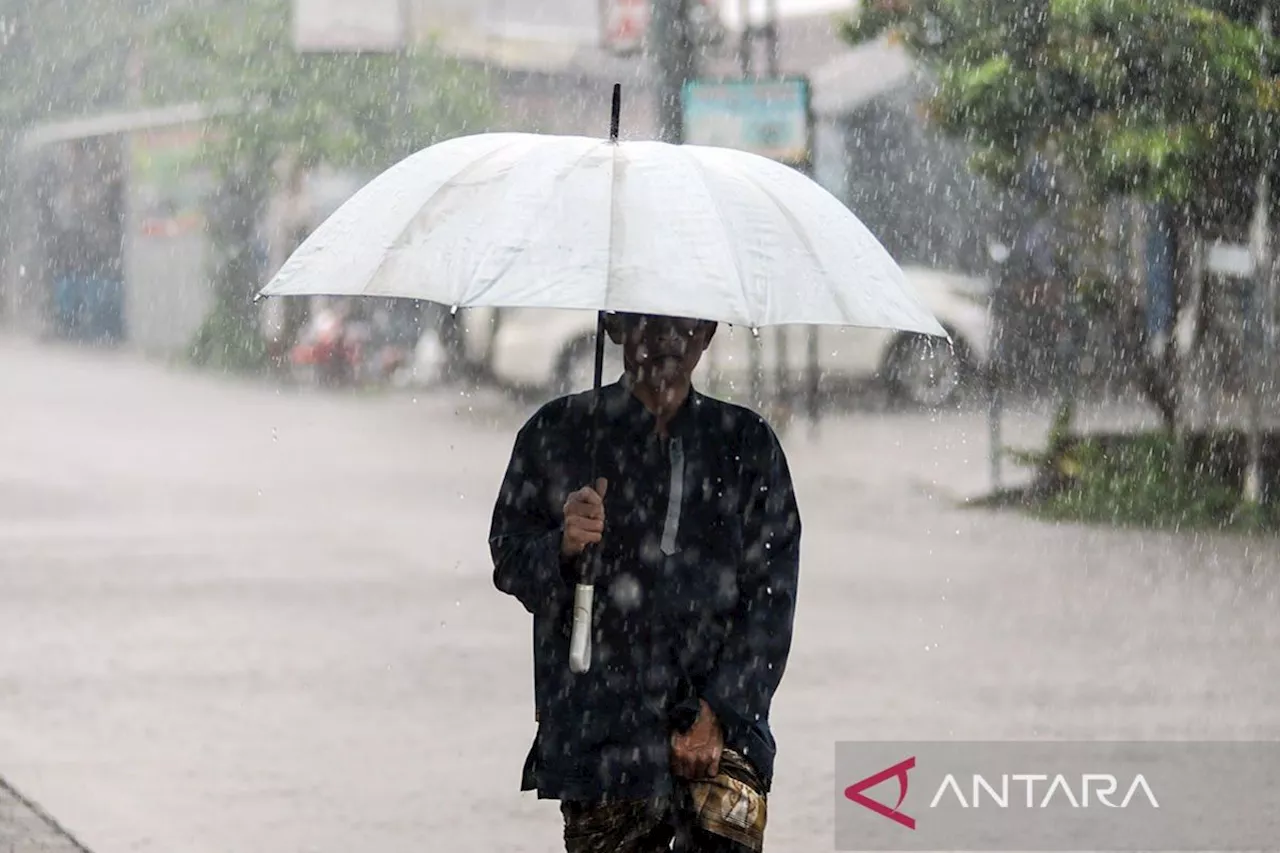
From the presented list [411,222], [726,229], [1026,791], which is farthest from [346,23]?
[726,229]

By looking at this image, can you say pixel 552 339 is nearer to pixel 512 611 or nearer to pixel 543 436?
pixel 512 611

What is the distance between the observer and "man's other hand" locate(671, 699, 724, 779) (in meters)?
3.62

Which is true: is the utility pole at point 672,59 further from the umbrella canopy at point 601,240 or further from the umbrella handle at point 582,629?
the umbrella handle at point 582,629

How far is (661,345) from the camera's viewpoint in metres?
3.70

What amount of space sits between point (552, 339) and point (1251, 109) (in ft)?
35.7

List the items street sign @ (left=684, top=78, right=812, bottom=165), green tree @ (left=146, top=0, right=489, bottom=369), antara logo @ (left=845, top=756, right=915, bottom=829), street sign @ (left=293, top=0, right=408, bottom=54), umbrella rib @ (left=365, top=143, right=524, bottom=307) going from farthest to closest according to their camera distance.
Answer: green tree @ (left=146, top=0, right=489, bottom=369) → street sign @ (left=293, top=0, right=408, bottom=54) → street sign @ (left=684, top=78, right=812, bottom=165) → antara logo @ (left=845, top=756, right=915, bottom=829) → umbrella rib @ (left=365, top=143, right=524, bottom=307)

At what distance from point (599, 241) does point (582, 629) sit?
0.61m

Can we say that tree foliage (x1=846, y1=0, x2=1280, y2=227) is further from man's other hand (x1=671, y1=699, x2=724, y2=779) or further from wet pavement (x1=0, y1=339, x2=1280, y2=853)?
man's other hand (x1=671, y1=699, x2=724, y2=779)

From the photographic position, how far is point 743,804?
3.62m

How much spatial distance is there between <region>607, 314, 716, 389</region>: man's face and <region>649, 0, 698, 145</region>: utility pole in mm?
12339

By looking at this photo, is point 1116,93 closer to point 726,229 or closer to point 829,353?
point 829,353

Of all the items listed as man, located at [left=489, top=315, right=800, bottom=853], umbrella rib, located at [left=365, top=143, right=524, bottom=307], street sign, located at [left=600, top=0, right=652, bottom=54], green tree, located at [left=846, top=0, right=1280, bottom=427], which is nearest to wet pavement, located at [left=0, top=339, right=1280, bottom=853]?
green tree, located at [left=846, top=0, right=1280, bottom=427]

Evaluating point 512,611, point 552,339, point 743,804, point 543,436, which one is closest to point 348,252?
point 543,436

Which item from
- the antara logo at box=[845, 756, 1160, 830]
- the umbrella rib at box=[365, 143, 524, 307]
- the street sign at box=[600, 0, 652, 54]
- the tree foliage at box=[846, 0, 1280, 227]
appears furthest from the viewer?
the street sign at box=[600, 0, 652, 54]
